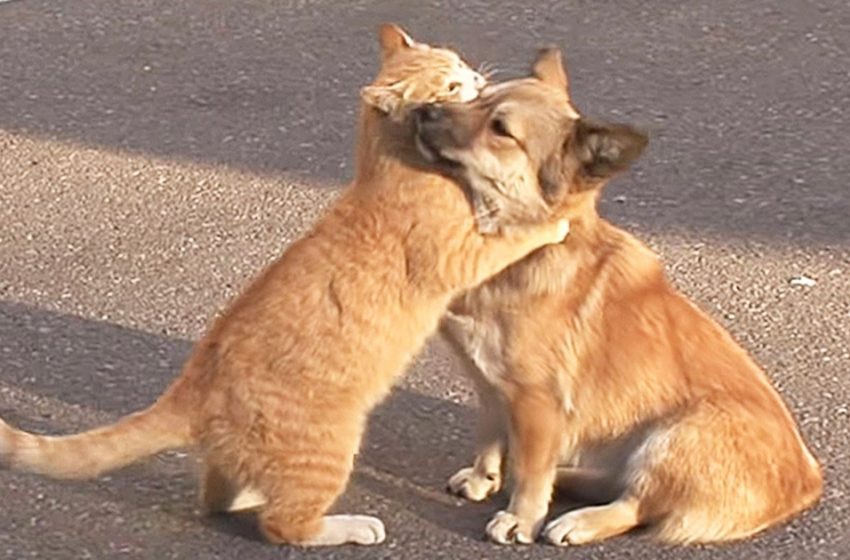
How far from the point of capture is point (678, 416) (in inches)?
185

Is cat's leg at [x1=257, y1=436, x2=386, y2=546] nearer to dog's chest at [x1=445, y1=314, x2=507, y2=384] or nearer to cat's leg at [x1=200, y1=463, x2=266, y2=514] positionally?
cat's leg at [x1=200, y1=463, x2=266, y2=514]

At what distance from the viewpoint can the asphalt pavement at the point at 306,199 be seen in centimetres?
497

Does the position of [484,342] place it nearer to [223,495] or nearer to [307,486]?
[307,486]

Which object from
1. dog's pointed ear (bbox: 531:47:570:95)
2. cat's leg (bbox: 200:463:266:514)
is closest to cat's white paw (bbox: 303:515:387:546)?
cat's leg (bbox: 200:463:266:514)

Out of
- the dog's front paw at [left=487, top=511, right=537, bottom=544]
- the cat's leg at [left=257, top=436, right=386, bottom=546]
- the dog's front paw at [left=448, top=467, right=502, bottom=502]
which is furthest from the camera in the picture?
the dog's front paw at [left=448, top=467, right=502, bottom=502]

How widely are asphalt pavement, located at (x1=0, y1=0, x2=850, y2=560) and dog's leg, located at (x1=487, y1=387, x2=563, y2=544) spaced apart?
57mm

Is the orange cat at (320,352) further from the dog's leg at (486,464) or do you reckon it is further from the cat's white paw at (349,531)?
the dog's leg at (486,464)

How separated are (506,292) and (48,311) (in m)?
1.94

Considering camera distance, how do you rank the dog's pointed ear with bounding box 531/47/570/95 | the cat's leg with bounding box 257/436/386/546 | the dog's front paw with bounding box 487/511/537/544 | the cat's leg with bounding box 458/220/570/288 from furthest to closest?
the dog's pointed ear with bounding box 531/47/570/95, the dog's front paw with bounding box 487/511/537/544, the cat's leg with bounding box 458/220/570/288, the cat's leg with bounding box 257/436/386/546

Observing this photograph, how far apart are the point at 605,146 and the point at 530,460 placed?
2.47ft

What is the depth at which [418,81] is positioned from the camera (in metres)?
4.88

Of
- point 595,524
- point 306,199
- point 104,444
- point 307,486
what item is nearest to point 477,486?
point 595,524

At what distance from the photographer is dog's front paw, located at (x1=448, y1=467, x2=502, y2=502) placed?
16.4ft

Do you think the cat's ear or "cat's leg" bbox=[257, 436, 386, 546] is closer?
"cat's leg" bbox=[257, 436, 386, 546]
